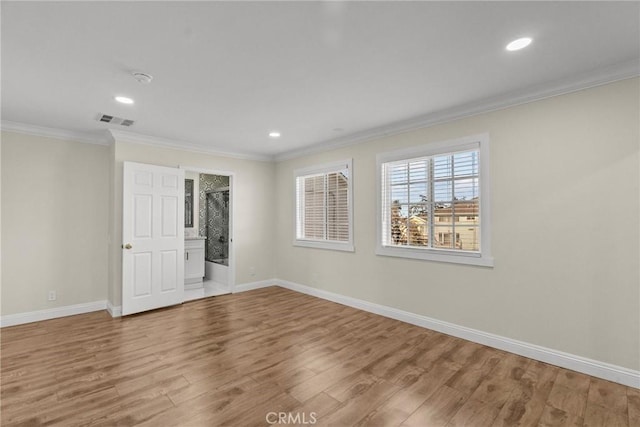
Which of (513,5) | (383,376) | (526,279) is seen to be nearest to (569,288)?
(526,279)

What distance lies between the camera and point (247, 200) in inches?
218

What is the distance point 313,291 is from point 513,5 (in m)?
4.43

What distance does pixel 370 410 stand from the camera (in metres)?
2.08

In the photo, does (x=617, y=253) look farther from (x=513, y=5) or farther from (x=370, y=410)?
(x=370, y=410)

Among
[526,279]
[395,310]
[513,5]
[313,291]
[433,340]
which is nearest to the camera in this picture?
[513,5]

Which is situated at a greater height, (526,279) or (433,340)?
(526,279)

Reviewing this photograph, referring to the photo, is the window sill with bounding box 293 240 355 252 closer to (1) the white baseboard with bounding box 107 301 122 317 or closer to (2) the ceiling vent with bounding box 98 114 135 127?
(1) the white baseboard with bounding box 107 301 122 317

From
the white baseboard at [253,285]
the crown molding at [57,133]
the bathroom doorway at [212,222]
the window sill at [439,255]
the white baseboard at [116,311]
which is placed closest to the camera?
the window sill at [439,255]

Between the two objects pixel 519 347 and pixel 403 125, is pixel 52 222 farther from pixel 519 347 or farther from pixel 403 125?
pixel 519 347

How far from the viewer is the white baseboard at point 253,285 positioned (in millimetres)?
5341

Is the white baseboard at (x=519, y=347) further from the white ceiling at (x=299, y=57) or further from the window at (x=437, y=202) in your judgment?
the white ceiling at (x=299, y=57)

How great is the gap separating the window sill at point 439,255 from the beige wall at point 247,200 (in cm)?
253

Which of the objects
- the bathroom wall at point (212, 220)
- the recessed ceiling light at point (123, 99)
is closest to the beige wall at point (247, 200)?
the recessed ceiling light at point (123, 99)

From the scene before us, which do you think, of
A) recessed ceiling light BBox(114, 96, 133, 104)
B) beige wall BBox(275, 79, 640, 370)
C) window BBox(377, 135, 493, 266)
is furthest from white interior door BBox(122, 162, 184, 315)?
beige wall BBox(275, 79, 640, 370)
